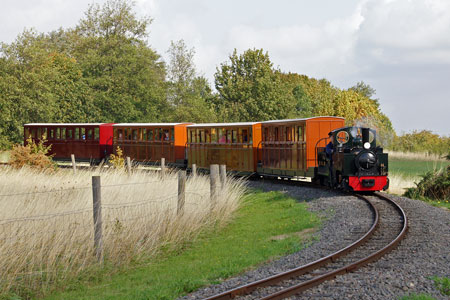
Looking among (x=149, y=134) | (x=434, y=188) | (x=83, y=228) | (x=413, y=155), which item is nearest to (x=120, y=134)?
(x=149, y=134)

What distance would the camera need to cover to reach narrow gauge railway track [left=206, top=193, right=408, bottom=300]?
25.0 feet

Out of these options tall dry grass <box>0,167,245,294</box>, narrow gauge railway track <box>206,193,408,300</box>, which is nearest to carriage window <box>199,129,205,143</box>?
tall dry grass <box>0,167,245,294</box>

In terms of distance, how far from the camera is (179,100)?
52.4 meters

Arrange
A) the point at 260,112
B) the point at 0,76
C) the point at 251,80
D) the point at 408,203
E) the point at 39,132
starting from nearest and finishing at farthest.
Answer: the point at 408,203 → the point at 39,132 → the point at 0,76 → the point at 260,112 → the point at 251,80

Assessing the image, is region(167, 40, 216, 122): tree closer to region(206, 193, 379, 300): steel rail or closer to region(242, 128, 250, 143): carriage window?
region(242, 128, 250, 143): carriage window

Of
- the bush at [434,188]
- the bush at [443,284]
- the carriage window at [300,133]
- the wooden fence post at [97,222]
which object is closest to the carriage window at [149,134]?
the carriage window at [300,133]

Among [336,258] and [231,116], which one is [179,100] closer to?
[231,116]

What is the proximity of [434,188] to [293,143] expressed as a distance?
5.39 metres

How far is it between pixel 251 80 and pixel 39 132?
929 inches

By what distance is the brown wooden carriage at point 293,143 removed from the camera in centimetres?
2144

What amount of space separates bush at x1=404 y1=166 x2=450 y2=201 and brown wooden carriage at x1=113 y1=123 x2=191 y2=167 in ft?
43.7

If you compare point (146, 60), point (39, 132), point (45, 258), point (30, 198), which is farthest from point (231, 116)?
point (45, 258)

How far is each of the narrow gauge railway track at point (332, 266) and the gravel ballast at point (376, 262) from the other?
13cm

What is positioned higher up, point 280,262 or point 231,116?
point 231,116
